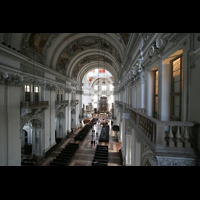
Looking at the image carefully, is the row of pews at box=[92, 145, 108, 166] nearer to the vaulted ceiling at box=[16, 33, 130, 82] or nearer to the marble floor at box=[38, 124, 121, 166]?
the marble floor at box=[38, 124, 121, 166]

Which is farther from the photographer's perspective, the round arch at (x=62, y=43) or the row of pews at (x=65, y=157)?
the round arch at (x=62, y=43)

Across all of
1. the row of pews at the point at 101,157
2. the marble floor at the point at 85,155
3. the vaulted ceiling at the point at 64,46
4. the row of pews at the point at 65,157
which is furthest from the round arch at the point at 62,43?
the row of pews at the point at 101,157

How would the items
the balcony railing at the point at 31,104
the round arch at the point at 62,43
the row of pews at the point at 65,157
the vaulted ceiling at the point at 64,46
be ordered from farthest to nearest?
1. the round arch at the point at 62,43
2. the row of pews at the point at 65,157
3. the vaulted ceiling at the point at 64,46
4. the balcony railing at the point at 31,104

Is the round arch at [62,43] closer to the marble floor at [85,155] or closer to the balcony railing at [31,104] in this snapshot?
the balcony railing at [31,104]

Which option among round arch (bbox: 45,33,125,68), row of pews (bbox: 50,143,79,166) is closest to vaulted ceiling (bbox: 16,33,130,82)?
round arch (bbox: 45,33,125,68)

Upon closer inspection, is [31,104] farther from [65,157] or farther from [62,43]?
[62,43]

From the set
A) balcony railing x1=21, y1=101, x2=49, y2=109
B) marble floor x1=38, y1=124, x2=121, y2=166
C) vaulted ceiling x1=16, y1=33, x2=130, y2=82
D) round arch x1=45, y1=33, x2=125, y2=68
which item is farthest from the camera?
round arch x1=45, y1=33, x2=125, y2=68

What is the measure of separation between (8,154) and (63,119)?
9509 mm

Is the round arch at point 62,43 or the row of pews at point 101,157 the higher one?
the round arch at point 62,43

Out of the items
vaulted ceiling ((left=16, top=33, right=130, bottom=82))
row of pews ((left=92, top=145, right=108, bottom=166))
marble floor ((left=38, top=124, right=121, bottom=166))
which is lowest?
marble floor ((left=38, top=124, right=121, bottom=166))

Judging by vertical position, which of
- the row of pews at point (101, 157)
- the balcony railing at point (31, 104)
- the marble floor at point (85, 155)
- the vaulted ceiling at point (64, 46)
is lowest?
the marble floor at point (85, 155)

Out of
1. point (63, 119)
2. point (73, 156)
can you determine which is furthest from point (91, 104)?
point (73, 156)

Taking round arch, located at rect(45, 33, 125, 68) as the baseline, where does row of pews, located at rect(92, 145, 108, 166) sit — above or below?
below

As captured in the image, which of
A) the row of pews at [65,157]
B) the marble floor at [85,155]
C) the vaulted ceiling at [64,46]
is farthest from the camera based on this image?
the marble floor at [85,155]
